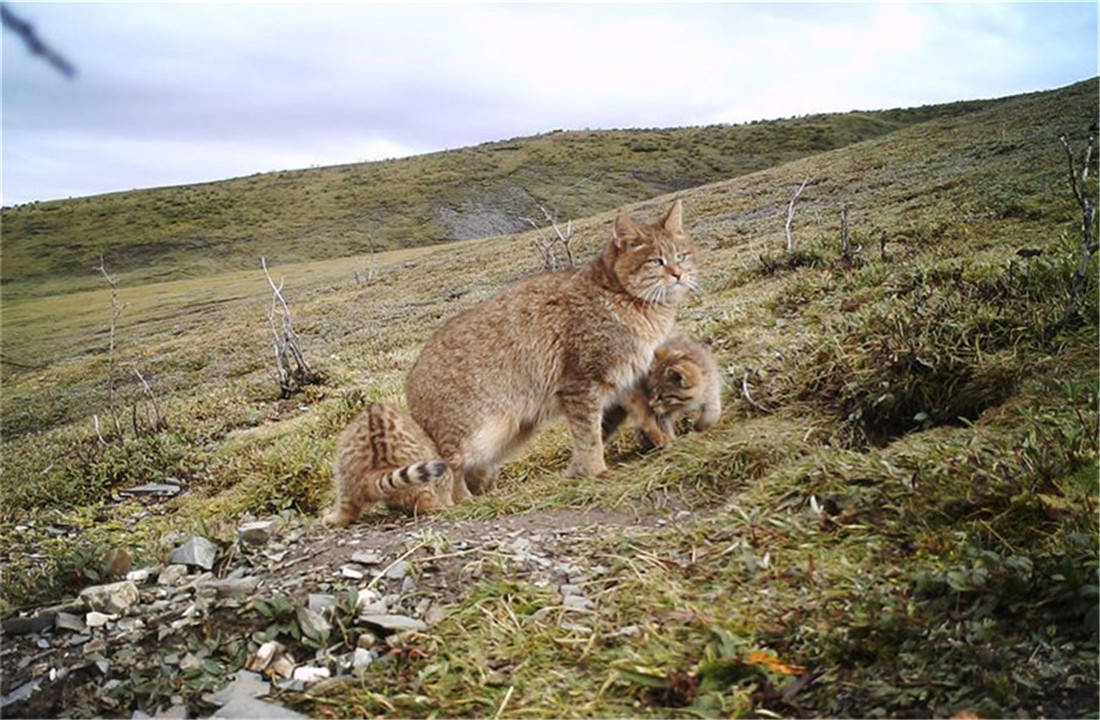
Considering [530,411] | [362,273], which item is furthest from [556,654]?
[362,273]

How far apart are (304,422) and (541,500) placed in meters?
8.13

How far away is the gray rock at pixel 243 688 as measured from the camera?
3.89m

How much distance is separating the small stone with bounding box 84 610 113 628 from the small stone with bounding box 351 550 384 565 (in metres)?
1.39

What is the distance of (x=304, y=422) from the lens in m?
13.6

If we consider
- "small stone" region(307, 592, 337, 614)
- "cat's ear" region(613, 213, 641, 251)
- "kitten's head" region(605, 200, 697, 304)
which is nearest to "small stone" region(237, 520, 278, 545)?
"small stone" region(307, 592, 337, 614)

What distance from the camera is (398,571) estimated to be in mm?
4867

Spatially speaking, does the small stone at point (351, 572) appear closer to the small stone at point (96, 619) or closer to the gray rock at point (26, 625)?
the small stone at point (96, 619)

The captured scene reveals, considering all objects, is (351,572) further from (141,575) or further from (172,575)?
(141,575)

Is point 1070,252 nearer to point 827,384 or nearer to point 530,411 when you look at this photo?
point 827,384

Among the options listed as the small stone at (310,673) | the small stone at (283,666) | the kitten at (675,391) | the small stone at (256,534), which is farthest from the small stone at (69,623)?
the kitten at (675,391)

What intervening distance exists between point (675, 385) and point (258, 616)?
4.15 meters

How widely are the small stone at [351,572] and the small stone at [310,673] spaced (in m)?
0.81

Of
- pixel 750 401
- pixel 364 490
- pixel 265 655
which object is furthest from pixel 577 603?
pixel 750 401

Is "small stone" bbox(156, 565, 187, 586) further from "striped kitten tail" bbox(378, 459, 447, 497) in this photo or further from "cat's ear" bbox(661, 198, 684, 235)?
"cat's ear" bbox(661, 198, 684, 235)
